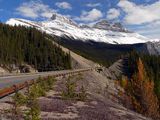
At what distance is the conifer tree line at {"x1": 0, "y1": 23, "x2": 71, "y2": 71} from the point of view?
134m

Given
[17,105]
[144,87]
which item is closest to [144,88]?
[144,87]

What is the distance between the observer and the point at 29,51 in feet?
502

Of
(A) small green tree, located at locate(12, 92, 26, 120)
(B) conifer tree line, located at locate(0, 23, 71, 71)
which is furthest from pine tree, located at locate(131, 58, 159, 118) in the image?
(A) small green tree, located at locate(12, 92, 26, 120)

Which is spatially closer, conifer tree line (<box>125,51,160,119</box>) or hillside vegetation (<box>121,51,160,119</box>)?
hillside vegetation (<box>121,51,160,119</box>)

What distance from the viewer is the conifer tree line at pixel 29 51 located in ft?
440

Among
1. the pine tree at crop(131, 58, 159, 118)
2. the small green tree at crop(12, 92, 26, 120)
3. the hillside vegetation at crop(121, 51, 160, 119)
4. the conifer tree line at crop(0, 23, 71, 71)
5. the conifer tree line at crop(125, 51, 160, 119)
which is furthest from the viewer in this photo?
the conifer tree line at crop(0, 23, 71, 71)

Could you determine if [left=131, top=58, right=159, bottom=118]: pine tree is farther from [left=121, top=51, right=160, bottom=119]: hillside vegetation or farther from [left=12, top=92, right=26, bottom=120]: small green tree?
[left=12, top=92, right=26, bottom=120]: small green tree

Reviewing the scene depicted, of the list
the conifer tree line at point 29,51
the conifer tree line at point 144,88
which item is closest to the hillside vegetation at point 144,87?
the conifer tree line at point 144,88

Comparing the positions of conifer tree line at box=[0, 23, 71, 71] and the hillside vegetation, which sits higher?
conifer tree line at box=[0, 23, 71, 71]

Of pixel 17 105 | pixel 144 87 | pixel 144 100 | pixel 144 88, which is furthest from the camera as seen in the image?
pixel 144 87

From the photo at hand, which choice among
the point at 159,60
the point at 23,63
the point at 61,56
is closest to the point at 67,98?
the point at 23,63

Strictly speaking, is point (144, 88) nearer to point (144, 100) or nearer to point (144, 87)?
point (144, 87)

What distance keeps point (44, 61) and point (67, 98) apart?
438 ft

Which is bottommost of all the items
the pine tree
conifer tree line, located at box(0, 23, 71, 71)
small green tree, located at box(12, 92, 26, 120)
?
the pine tree
